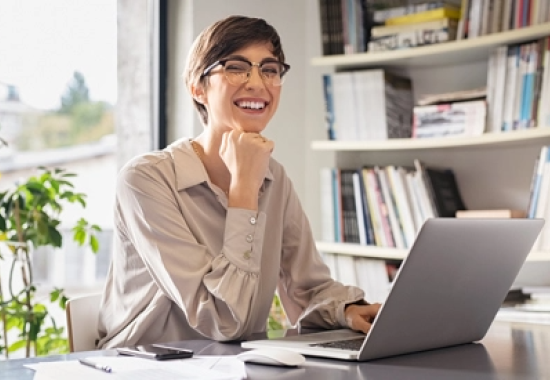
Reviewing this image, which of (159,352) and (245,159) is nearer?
(159,352)

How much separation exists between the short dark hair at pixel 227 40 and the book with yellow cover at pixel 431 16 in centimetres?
106

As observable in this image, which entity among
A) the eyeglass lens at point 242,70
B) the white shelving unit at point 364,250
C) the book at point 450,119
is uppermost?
the eyeglass lens at point 242,70

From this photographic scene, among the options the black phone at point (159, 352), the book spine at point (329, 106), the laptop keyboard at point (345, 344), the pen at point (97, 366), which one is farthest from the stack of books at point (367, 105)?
the pen at point (97, 366)

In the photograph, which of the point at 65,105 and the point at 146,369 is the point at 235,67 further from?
the point at 65,105

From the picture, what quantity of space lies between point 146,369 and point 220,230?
2.20 feet

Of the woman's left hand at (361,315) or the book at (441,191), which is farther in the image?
the book at (441,191)

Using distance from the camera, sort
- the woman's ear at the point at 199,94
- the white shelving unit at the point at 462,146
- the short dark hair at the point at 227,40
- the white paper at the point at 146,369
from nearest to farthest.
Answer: the white paper at the point at 146,369 < the short dark hair at the point at 227,40 < the woman's ear at the point at 199,94 < the white shelving unit at the point at 462,146

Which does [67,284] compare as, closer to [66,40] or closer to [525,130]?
[66,40]

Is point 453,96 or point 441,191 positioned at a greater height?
point 453,96

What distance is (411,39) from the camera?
9.59ft

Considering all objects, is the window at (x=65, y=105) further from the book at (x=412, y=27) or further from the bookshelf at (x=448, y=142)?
the book at (x=412, y=27)

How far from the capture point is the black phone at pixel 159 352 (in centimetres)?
136

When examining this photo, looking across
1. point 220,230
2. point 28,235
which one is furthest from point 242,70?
point 28,235

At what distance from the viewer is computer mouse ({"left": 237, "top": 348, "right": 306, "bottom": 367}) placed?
1.28 metres
